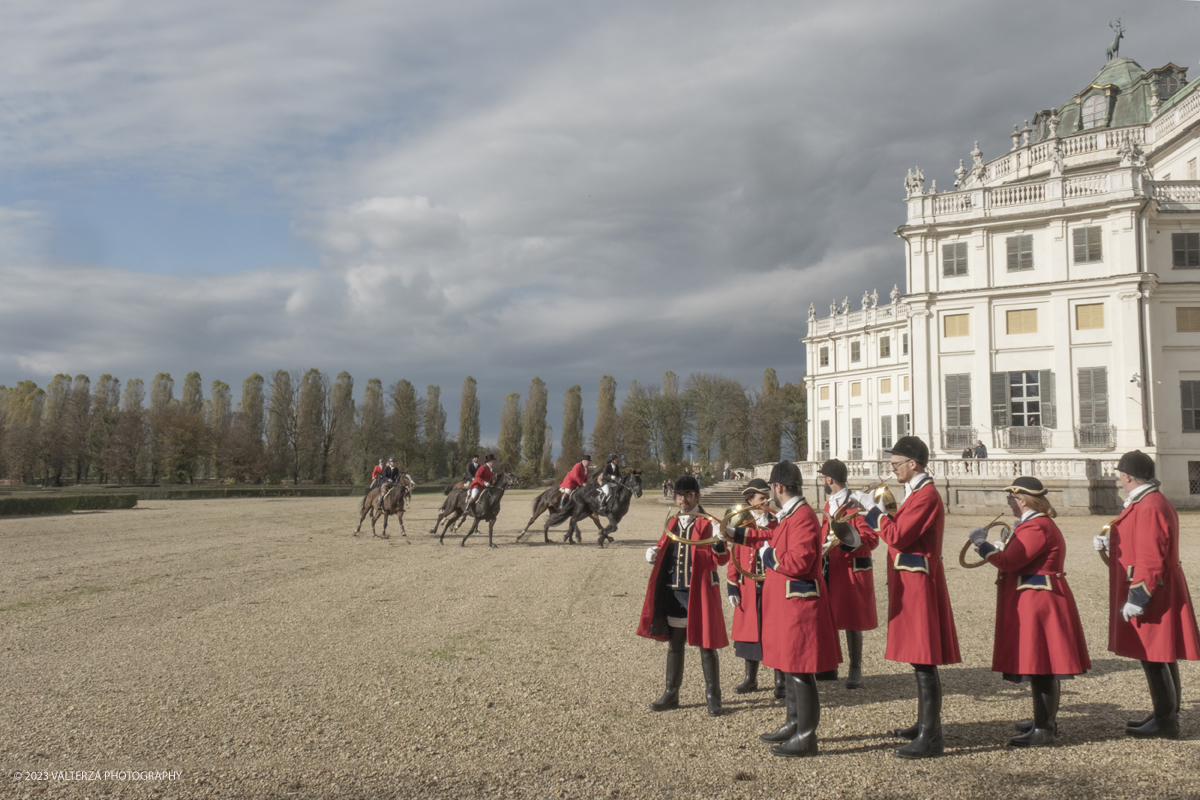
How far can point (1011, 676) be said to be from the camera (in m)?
4.82

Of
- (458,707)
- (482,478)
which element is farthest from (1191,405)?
(458,707)

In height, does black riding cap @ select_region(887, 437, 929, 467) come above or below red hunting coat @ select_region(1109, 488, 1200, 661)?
above

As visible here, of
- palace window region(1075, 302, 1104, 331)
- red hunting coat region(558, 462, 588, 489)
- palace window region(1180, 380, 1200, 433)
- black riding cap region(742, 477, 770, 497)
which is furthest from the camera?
palace window region(1075, 302, 1104, 331)

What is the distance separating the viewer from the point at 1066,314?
27.1 metres

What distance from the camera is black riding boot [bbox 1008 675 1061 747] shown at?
4766 mm

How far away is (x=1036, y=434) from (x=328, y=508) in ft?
92.1

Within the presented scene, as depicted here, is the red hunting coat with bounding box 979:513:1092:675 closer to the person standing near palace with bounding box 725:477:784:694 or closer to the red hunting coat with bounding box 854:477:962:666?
the red hunting coat with bounding box 854:477:962:666

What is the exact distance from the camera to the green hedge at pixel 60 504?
25.9m

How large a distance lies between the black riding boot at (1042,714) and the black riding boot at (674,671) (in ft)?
7.36

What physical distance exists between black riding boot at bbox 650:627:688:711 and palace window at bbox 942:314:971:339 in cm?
2715

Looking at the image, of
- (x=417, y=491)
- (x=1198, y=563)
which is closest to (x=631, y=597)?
(x=1198, y=563)

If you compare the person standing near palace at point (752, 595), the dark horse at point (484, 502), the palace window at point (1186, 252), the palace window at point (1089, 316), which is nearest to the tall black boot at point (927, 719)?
the person standing near palace at point (752, 595)

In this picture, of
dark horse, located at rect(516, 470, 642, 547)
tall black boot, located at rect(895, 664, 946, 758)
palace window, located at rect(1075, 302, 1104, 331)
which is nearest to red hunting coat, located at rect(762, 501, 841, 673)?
tall black boot, located at rect(895, 664, 946, 758)

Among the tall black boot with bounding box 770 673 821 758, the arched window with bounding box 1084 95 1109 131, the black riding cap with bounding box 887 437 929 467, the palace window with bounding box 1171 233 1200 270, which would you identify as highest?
the arched window with bounding box 1084 95 1109 131
